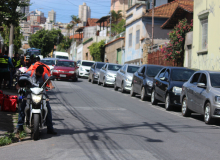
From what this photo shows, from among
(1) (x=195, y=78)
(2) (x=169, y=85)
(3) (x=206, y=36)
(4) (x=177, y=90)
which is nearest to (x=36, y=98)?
(1) (x=195, y=78)

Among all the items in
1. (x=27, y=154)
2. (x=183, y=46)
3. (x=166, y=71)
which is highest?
(x=183, y=46)

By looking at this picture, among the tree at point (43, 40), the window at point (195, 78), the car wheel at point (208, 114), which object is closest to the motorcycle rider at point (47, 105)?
the car wheel at point (208, 114)

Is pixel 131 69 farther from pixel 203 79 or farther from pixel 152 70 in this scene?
pixel 203 79

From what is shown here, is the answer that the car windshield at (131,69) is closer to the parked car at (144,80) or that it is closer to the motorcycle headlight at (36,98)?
the parked car at (144,80)

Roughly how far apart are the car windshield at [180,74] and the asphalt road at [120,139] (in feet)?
8.13

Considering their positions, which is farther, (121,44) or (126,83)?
(121,44)

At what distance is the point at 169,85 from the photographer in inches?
579

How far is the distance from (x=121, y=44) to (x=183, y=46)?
836 inches

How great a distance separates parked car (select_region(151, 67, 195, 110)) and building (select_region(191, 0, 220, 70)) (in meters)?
5.70

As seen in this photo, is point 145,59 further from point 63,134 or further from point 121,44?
point 63,134

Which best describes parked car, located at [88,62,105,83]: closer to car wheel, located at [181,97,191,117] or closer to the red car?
the red car

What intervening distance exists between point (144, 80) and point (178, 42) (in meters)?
10.1

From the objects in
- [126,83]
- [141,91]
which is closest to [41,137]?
[141,91]

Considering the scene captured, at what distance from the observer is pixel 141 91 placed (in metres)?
18.4
